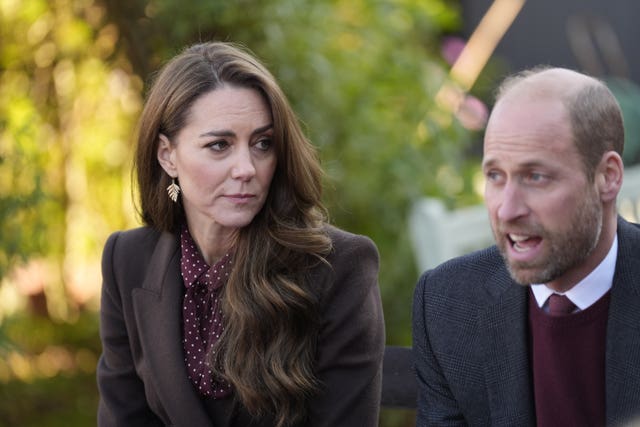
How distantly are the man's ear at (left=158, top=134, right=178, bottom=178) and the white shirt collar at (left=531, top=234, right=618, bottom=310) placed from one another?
1219 millimetres

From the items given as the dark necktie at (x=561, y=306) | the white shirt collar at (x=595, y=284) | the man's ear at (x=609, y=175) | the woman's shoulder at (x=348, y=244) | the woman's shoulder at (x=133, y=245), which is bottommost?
the dark necktie at (x=561, y=306)

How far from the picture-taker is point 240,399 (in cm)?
306

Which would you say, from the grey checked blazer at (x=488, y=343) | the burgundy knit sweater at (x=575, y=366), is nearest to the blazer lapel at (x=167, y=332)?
the grey checked blazer at (x=488, y=343)

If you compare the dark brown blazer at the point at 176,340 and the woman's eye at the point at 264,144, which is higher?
the woman's eye at the point at 264,144

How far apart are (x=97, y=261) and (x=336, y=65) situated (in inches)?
71.1

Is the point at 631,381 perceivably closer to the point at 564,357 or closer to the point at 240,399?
the point at 564,357

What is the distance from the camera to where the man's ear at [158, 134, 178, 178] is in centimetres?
318

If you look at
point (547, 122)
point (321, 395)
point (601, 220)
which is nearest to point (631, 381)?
point (601, 220)

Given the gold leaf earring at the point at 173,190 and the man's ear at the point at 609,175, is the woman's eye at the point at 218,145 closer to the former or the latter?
the gold leaf earring at the point at 173,190

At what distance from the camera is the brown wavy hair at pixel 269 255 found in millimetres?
3018

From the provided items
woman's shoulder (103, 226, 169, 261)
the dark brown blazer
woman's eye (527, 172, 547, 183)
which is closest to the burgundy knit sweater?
woman's eye (527, 172, 547, 183)

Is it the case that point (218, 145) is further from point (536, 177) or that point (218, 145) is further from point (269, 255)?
point (536, 177)

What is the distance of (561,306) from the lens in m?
2.51

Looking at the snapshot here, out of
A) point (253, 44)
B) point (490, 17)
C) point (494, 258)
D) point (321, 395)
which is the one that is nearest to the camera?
point (494, 258)
